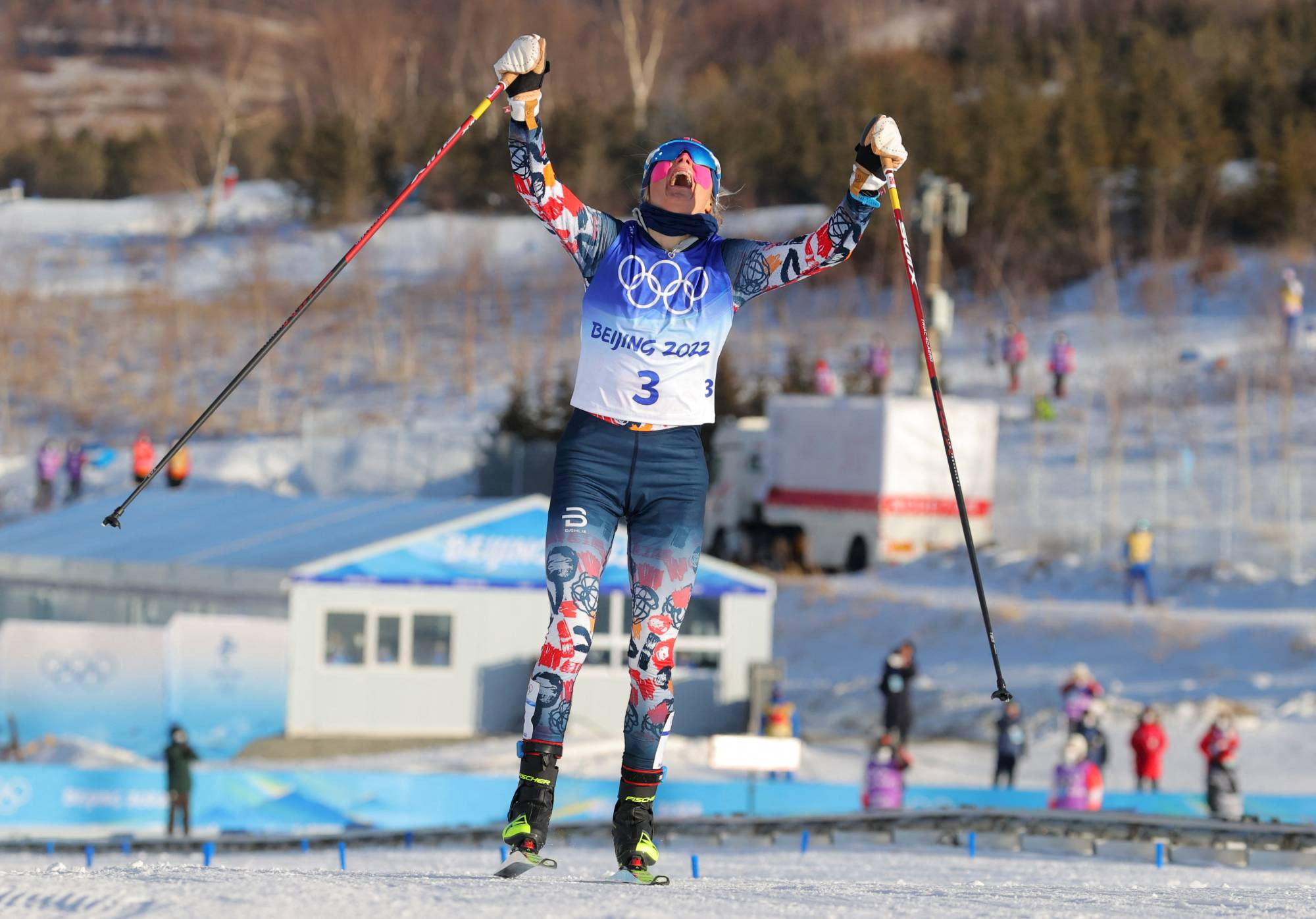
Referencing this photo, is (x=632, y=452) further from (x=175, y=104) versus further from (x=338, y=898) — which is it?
(x=175, y=104)

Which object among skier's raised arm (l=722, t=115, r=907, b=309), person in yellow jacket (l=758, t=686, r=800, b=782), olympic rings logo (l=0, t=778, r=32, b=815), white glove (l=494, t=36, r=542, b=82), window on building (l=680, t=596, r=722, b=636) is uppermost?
white glove (l=494, t=36, r=542, b=82)

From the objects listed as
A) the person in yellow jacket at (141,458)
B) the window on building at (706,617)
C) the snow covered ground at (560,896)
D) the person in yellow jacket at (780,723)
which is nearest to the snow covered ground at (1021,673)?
the person in yellow jacket at (780,723)

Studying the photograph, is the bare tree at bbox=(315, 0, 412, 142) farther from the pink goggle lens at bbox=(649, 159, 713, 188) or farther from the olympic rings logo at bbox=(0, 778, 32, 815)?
the pink goggle lens at bbox=(649, 159, 713, 188)

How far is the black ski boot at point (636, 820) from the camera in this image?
5.91 metres

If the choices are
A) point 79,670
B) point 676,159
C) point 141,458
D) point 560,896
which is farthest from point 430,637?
point 560,896

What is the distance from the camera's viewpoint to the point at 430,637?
24250 millimetres

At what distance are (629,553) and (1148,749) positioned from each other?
46.8ft

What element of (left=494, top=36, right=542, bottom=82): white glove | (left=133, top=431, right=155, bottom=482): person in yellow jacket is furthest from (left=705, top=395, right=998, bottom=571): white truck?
(left=494, top=36, right=542, bottom=82): white glove

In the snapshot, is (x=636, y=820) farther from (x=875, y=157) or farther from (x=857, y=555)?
(x=857, y=555)

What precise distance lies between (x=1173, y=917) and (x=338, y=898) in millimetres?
2196

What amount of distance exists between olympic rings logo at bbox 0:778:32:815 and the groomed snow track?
1.23 meters

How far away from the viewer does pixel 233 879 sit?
5391mm

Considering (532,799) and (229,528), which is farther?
(229,528)

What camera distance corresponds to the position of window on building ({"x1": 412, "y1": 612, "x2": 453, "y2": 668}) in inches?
955
